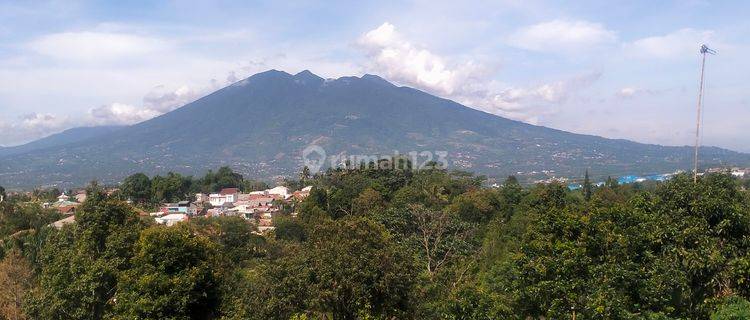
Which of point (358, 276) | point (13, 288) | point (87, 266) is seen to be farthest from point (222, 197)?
point (358, 276)

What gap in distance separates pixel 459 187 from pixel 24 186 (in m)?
91.3

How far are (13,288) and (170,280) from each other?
623cm

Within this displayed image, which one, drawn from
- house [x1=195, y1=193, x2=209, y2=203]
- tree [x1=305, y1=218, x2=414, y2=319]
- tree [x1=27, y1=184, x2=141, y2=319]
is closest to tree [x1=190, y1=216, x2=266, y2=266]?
tree [x1=27, y1=184, x2=141, y2=319]

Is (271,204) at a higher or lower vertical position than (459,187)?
lower

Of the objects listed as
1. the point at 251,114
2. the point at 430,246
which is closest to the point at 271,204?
the point at 430,246

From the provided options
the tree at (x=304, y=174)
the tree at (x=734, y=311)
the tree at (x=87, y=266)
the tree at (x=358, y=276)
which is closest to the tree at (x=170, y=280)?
the tree at (x=87, y=266)

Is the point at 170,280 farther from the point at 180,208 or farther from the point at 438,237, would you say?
the point at 180,208

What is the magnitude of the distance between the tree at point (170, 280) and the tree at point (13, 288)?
4.39 meters

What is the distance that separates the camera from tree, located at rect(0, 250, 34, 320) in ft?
38.8

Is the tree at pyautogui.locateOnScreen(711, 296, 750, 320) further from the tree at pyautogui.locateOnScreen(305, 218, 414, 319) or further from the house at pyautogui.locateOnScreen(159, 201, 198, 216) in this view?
the house at pyautogui.locateOnScreen(159, 201, 198, 216)

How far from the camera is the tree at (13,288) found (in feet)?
38.8

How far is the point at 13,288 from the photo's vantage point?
482 inches

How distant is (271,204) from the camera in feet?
142

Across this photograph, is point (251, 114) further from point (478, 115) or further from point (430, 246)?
point (430, 246)
